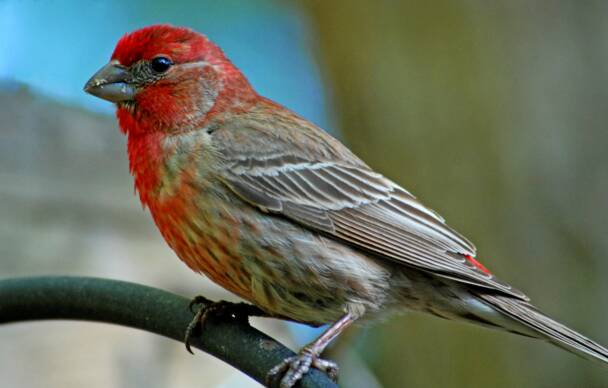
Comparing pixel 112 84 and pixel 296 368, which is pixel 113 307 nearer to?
pixel 296 368

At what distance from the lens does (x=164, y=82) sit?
456 cm

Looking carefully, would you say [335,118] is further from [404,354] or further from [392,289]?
[392,289]

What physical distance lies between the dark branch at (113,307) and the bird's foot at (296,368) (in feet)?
0.17

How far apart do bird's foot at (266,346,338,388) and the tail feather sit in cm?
96

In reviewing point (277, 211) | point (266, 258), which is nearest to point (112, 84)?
point (277, 211)

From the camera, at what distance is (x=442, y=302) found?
426cm

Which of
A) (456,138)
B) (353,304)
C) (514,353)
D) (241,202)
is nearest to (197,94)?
(241,202)

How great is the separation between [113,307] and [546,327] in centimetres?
178

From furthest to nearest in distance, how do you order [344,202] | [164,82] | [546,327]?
[164,82] < [344,202] < [546,327]

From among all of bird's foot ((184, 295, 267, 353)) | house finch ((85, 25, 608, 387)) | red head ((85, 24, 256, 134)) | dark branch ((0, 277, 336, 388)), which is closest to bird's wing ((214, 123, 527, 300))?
house finch ((85, 25, 608, 387))

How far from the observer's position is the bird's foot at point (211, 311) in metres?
3.77

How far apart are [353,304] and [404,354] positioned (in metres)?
3.09

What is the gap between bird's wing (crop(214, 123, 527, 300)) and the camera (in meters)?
4.14

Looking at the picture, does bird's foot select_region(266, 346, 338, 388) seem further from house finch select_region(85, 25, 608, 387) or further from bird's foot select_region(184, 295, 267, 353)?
bird's foot select_region(184, 295, 267, 353)
